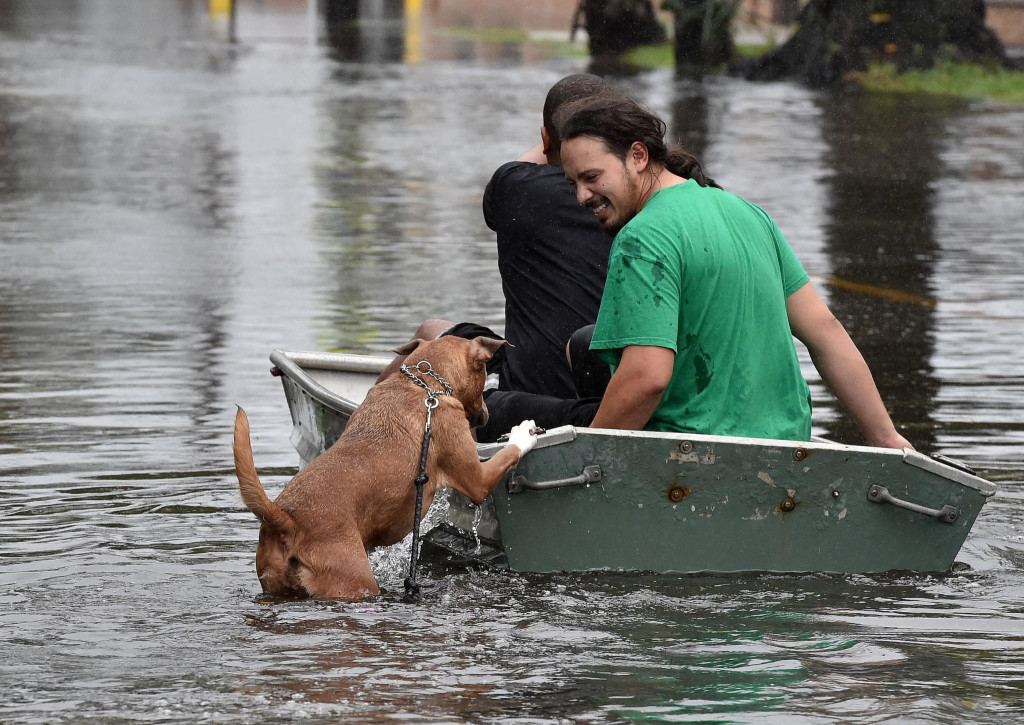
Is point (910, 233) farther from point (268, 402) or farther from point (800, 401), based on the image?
point (800, 401)

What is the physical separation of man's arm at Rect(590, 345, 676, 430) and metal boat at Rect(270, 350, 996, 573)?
79 mm

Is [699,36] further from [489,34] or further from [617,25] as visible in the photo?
[489,34]

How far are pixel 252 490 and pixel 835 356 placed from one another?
2.16m

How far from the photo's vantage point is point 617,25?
4075cm

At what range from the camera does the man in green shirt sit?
17.7ft

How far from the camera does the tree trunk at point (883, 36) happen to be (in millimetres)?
32531

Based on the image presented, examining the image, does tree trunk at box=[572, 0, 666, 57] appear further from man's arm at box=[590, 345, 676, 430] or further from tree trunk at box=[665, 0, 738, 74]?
man's arm at box=[590, 345, 676, 430]

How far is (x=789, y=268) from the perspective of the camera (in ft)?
19.3

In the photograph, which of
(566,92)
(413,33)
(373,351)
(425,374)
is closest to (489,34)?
(413,33)

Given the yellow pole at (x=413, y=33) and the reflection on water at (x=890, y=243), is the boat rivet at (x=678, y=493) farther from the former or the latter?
the yellow pole at (x=413, y=33)

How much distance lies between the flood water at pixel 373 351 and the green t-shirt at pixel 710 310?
59 centimetres

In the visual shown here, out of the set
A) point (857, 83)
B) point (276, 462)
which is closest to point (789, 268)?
point (276, 462)

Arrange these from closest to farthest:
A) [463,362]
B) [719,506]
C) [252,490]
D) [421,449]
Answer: [252,490]
[421,449]
[719,506]
[463,362]

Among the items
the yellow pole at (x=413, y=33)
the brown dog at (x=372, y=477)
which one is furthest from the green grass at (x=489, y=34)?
the brown dog at (x=372, y=477)
